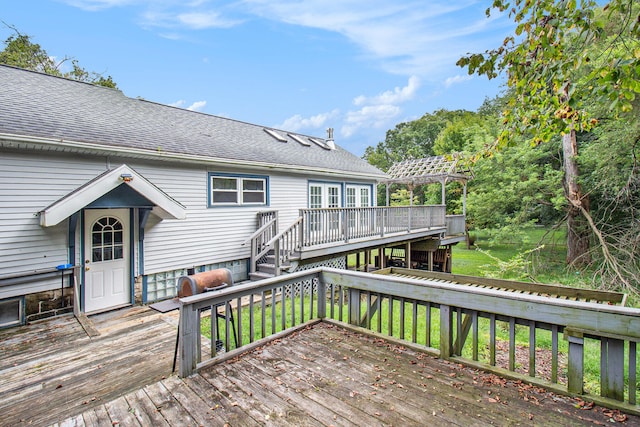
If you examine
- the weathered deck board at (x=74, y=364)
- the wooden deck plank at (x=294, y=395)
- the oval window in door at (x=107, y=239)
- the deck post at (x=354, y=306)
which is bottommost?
the weathered deck board at (x=74, y=364)

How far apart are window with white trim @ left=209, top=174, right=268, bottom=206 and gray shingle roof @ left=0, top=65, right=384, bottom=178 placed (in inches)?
23.7

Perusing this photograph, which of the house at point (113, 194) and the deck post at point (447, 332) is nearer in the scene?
the deck post at point (447, 332)

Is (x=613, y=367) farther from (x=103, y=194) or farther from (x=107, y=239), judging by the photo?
(x=107, y=239)

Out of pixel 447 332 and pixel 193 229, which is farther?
pixel 193 229

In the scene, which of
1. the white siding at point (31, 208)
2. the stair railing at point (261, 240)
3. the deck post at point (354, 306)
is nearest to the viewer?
the deck post at point (354, 306)

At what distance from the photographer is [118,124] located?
7809 mm

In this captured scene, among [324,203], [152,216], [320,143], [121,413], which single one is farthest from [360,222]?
[121,413]

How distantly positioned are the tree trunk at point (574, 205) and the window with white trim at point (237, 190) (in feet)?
39.3

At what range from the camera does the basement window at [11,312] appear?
575cm

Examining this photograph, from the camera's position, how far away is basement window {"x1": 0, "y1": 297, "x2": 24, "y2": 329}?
575 centimetres

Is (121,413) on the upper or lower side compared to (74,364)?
upper

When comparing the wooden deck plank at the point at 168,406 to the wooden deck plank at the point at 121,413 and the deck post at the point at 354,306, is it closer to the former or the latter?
the wooden deck plank at the point at 121,413

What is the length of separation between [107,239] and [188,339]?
5087mm

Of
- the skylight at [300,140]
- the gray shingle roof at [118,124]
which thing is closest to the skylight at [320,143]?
the skylight at [300,140]
